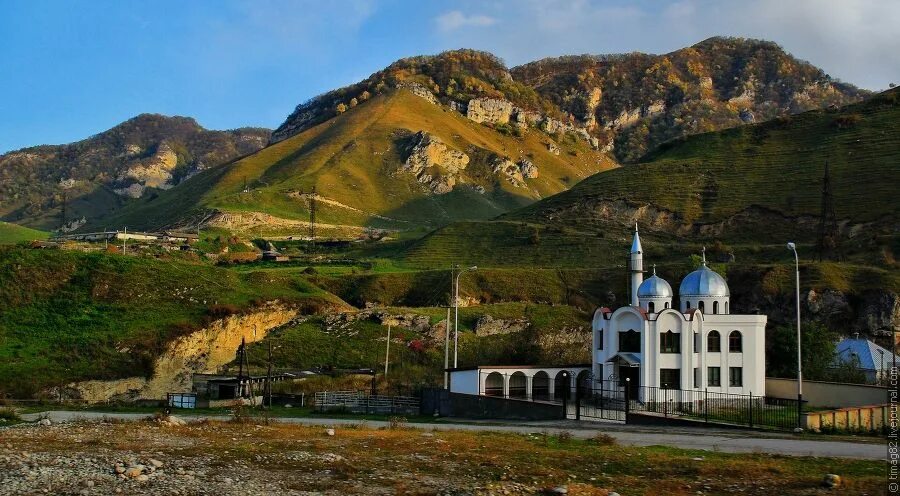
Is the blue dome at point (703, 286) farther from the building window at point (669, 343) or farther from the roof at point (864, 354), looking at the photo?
the roof at point (864, 354)

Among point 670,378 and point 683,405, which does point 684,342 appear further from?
point 683,405

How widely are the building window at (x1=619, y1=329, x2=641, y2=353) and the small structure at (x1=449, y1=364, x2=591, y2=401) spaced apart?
3.84m

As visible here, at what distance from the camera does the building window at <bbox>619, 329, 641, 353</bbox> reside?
4978 centimetres

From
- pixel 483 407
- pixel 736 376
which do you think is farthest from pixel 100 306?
pixel 736 376

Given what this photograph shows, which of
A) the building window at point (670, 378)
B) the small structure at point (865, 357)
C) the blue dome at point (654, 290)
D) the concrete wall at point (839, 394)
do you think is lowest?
the concrete wall at point (839, 394)

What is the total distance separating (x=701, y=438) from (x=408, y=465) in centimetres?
1363

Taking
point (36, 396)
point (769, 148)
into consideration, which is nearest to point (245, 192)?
point (769, 148)

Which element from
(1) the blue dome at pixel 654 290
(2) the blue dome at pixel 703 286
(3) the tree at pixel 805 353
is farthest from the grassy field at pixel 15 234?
(2) the blue dome at pixel 703 286

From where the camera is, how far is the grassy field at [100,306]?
60812 mm

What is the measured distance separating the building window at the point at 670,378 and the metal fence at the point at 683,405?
0.49 metres

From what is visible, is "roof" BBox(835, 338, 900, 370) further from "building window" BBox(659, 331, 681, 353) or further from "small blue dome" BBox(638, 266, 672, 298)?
"building window" BBox(659, 331, 681, 353)

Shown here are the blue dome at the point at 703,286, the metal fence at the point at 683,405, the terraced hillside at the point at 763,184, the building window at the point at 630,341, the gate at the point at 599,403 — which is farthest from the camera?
the terraced hillside at the point at 763,184

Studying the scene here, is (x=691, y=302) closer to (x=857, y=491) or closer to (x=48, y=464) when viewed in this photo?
(x=857, y=491)

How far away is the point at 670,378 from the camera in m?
48.8
